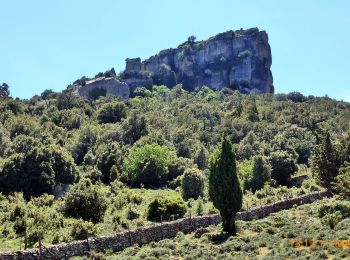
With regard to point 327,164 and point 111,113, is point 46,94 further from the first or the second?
point 327,164

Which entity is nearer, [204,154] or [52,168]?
[52,168]

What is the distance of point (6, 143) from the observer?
89812 mm

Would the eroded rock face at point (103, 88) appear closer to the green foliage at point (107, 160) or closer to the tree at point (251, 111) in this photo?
the tree at point (251, 111)

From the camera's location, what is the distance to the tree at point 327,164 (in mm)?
58875

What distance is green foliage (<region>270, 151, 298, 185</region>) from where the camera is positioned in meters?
80.8

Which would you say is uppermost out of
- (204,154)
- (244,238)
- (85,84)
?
(85,84)

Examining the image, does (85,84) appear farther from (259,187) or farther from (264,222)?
(264,222)

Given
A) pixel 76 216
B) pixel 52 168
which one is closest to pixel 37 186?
pixel 52 168

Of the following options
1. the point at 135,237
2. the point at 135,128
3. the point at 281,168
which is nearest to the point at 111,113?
the point at 135,128

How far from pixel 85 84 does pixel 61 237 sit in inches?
5864

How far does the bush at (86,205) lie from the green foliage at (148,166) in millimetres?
36362

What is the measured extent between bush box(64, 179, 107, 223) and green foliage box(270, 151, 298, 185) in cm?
4449

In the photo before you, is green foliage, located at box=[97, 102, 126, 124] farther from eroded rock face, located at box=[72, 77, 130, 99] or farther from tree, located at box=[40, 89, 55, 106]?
eroded rock face, located at box=[72, 77, 130, 99]

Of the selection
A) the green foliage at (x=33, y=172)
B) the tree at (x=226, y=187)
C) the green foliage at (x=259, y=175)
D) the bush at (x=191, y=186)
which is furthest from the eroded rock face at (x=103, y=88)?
the tree at (x=226, y=187)
